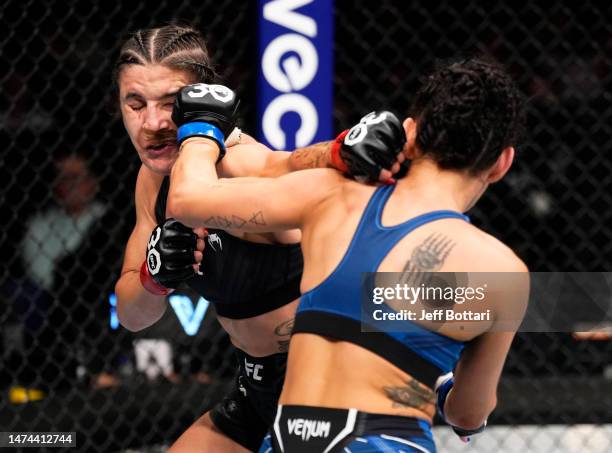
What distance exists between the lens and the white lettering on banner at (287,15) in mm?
2836

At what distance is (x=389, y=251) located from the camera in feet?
4.38

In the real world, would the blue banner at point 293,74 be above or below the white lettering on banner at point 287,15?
below

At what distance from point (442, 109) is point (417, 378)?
1.21ft

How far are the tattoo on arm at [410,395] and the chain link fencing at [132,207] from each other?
5.25 ft

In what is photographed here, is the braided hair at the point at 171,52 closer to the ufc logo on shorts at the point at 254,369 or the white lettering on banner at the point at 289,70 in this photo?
the ufc logo on shorts at the point at 254,369

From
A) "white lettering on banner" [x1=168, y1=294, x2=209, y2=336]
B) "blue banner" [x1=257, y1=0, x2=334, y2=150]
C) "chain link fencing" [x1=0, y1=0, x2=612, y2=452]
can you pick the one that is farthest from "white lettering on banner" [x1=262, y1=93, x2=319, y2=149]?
"white lettering on banner" [x1=168, y1=294, x2=209, y2=336]

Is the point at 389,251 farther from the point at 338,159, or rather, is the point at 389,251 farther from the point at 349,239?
the point at 338,159

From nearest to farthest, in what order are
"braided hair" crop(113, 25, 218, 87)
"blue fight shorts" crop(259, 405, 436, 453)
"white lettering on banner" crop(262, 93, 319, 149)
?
"blue fight shorts" crop(259, 405, 436, 453), "braided hair" crop(113, 25, 218, 87), "white lettering on banner" crop(262, 93, 319, 149)

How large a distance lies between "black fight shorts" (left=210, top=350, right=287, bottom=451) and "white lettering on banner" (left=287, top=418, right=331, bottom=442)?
566mm

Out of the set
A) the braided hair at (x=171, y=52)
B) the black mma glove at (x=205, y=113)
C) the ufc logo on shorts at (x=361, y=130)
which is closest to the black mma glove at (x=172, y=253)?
the black mma glove at (x=205, y=113)

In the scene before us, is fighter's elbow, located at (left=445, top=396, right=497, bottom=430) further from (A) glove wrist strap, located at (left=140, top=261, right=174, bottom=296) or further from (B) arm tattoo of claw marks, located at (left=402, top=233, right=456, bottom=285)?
(A) glove wrist strap, located at (left=140, top=261, right=174, bottom=296)

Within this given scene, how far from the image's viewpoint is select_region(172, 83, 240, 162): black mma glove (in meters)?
1.63

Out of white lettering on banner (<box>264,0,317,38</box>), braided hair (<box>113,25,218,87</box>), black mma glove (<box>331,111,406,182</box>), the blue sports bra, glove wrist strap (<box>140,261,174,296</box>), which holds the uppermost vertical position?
black mma glove (<box>331,111,406,182</box>)

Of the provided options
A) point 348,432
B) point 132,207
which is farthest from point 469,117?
point 132,207
